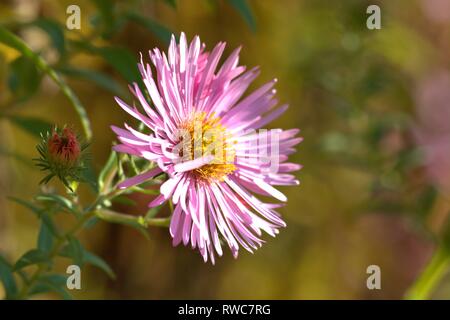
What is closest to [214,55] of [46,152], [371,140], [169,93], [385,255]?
[169,93]

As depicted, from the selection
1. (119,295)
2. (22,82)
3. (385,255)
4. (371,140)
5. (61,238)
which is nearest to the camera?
(61,238)

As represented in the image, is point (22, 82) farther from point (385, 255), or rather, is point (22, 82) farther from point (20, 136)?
point (385, 255)

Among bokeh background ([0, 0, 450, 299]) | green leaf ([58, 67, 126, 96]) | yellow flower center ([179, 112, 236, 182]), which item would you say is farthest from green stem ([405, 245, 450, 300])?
green leaf ([58, 67, 126, 96])

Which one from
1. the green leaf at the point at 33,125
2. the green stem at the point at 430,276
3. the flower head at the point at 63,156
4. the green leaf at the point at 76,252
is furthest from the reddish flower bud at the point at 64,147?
the green stem at the point at 430,276

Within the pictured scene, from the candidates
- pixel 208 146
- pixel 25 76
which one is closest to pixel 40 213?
pixel 208 146

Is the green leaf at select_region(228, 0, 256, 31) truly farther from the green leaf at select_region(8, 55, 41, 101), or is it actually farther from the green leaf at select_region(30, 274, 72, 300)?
the green leaf at select_region(30, 274, 72, 300)
